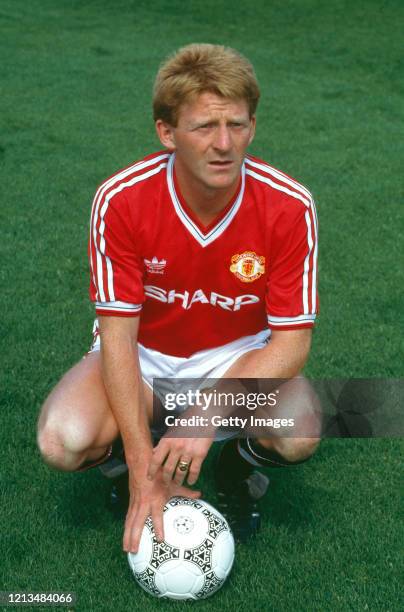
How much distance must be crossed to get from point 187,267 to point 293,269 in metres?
0.44

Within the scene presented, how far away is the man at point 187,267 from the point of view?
3127mm

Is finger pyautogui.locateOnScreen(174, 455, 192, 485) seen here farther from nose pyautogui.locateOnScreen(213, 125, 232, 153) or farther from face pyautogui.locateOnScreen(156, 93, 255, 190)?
nose pyautogui.locateOnScreen(213, 125, 232, 153)

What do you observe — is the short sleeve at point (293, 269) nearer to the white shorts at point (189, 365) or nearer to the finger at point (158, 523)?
the white shorts at point (189, 365)

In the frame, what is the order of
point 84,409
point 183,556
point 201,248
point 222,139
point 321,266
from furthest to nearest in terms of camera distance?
point 321,266, point 201,248, point 84,409, point 222,139, point 183,556

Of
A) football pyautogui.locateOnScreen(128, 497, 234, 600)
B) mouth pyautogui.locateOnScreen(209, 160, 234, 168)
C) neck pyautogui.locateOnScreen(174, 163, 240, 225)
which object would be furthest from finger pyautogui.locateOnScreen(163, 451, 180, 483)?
mouth pyautogui.locateOnScreen(209, 160, 234, 168)

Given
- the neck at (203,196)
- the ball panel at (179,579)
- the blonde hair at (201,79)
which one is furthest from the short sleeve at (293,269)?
the ball panel at (179,579)

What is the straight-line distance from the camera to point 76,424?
3.20m

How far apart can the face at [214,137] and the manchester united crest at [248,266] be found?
314 mm

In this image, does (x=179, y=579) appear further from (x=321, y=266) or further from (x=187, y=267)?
(x=321, y=266)

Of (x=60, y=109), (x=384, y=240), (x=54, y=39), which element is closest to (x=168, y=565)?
(x=384, y=240)

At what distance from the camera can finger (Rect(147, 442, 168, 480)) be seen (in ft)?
10.1

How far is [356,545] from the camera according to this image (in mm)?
3426

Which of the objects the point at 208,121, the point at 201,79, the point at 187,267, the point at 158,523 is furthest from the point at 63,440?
the point at 201,79

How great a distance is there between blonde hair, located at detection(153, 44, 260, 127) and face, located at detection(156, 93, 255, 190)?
0.03 meters
